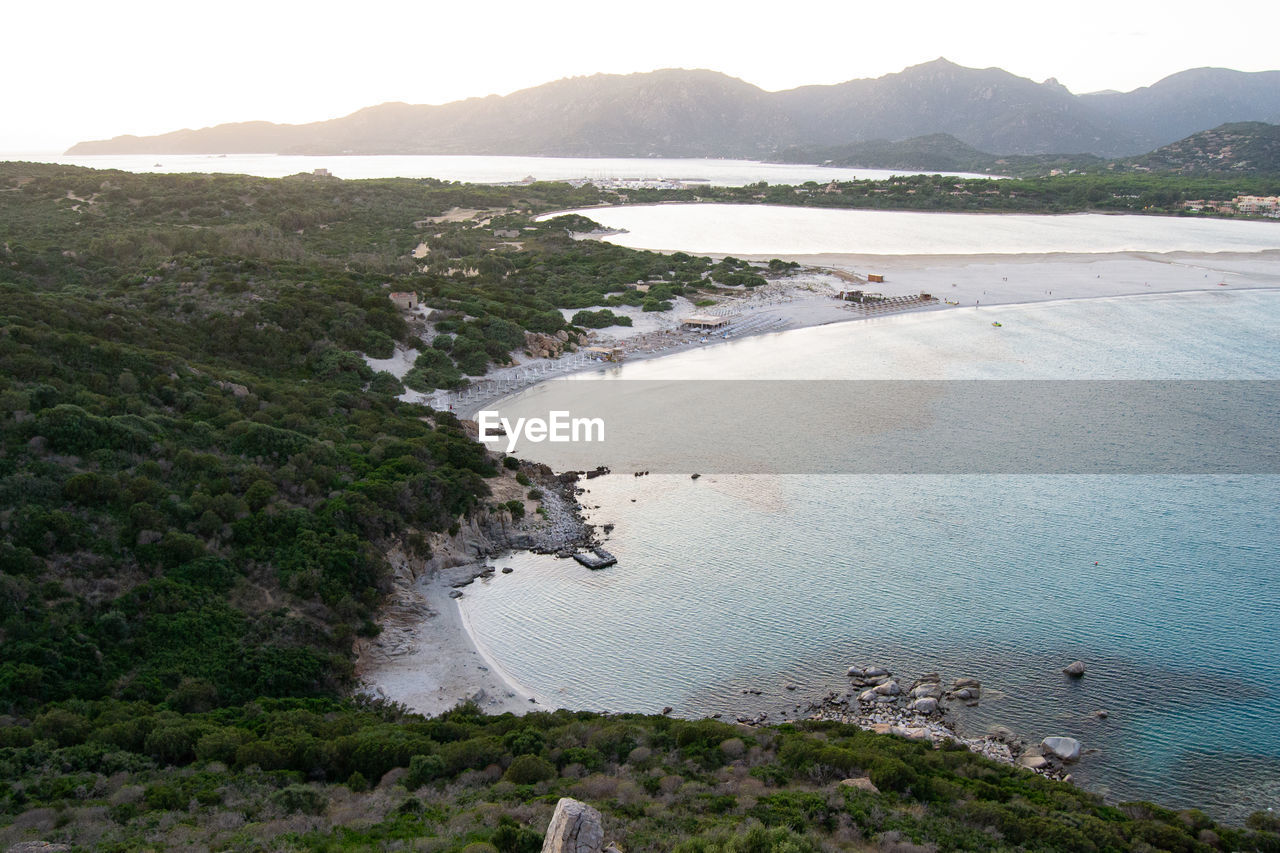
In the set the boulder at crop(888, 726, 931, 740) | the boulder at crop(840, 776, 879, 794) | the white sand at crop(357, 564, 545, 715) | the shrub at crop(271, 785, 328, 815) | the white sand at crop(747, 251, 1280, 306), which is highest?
the white sand at crop(747, 251, 1280, 306)

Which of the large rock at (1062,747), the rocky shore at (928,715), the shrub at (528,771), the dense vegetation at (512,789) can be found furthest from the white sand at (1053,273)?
the shrub at (528,771)

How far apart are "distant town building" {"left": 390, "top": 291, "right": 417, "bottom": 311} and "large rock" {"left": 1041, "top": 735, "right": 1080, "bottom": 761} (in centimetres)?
3997

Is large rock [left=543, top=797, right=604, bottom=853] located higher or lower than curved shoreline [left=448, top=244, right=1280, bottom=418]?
lower

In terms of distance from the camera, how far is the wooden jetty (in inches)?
1019

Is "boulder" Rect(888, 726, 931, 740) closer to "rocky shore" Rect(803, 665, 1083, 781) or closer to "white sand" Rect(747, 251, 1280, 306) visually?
"rocky shore" Rect(803, 665, 1083, 781)

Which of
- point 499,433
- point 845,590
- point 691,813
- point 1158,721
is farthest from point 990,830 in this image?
point 499,433

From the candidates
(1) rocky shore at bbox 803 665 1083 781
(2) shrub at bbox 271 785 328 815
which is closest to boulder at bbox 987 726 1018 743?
(1) rocky shore at bbox 803 665 1083 781

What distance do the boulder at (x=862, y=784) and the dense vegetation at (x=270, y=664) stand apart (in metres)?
0.16

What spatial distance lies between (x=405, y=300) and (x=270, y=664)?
108 ft

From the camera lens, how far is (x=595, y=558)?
86.0 ft

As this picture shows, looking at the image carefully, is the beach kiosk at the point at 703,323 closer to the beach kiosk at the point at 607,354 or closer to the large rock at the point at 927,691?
the beach kiosk at the point at 607,354

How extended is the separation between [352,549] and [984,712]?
54.4 feet

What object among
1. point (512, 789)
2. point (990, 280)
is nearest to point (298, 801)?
point (512, 789)

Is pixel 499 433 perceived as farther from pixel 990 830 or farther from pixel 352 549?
Result: pixel 990 830
